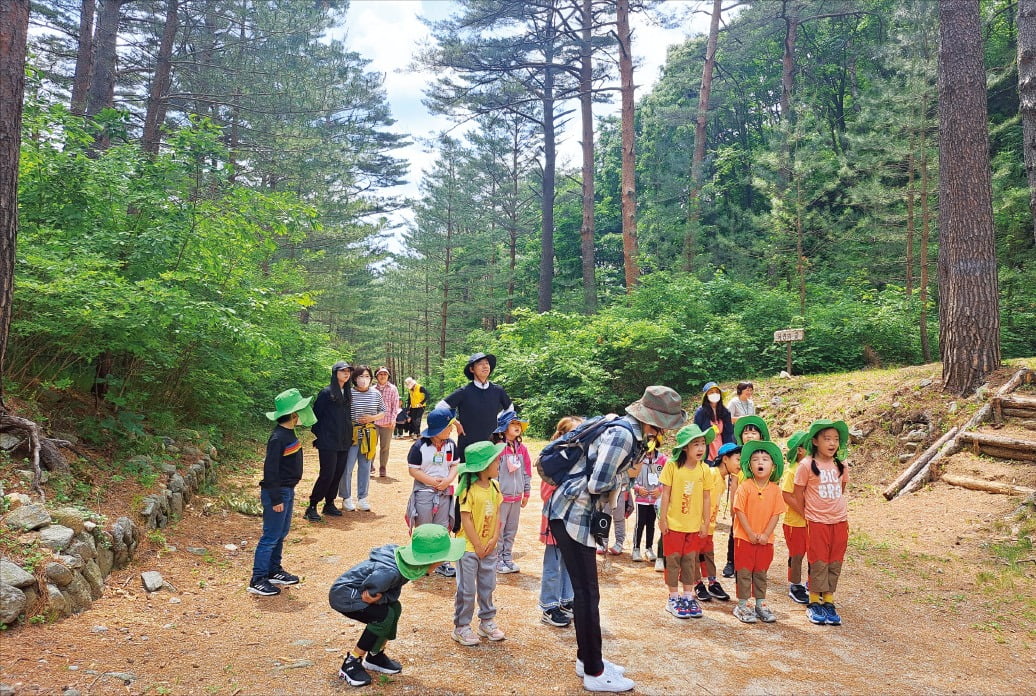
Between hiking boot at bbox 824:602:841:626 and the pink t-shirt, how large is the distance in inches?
25.7

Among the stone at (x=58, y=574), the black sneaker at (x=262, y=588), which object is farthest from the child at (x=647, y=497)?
the stone at (x=58, y=574)

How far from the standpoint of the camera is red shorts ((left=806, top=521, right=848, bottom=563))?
5.00 m

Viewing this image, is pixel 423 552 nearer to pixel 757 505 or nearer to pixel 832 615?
pixel 757 505

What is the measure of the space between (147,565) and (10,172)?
3567 millimetres

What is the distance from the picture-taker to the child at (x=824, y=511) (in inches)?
197

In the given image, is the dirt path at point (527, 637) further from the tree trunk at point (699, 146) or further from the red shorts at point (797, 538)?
the tree trunk at point (699, 146)

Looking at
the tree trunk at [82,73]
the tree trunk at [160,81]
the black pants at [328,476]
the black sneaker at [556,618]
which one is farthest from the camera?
the tree trunk at [160,81]

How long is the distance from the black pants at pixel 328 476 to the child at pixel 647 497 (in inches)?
141

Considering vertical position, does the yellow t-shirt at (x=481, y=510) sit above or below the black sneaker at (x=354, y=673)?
above

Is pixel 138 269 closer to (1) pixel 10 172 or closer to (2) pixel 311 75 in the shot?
(1) pixel 10 172

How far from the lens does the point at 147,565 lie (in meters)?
5.34

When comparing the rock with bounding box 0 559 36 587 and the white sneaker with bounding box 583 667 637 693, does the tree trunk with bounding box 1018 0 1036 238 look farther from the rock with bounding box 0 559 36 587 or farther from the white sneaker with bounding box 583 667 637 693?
the rock with bounding box 0 559 36 587

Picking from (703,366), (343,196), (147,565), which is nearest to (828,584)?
(147,565)

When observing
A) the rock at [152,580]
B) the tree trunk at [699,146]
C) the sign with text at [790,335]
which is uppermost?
the tree trunk at [699,146]
